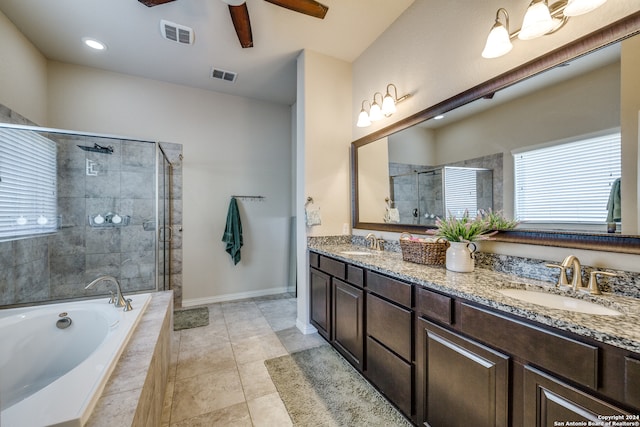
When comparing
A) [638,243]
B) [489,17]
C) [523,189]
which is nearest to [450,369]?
[638,243]

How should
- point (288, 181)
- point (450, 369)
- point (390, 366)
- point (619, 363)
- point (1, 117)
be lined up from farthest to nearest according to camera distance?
1. point (288, 181)
2. point (1, 117)
3. point (390, 366)
4. point (450, 369)
5. point (619, 363)

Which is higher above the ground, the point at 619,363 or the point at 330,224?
the point at 330,224

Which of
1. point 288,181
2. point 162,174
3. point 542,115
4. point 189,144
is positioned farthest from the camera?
point 288,181

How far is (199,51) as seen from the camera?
2656mm

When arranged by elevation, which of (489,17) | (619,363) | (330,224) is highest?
(489,17)

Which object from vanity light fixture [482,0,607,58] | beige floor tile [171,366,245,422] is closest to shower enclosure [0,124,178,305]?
beige floor tile [171,366,245,422]

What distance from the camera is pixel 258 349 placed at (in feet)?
7.54

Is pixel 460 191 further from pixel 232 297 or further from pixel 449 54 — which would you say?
pixel 232 297

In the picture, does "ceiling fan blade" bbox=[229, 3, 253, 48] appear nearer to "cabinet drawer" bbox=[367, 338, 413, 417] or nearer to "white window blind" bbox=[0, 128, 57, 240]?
"white window blind" bbox=[0, 128, 57, 240]

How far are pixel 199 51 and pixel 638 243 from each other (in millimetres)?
3481

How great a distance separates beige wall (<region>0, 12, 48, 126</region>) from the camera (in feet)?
7.07

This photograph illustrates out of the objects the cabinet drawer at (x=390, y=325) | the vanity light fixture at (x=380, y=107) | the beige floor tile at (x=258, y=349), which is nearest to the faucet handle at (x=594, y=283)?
the cabinet drawer at (x=390, y=325)

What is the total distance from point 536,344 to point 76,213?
3631mm

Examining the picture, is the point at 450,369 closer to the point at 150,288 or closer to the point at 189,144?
the point at 150,288
